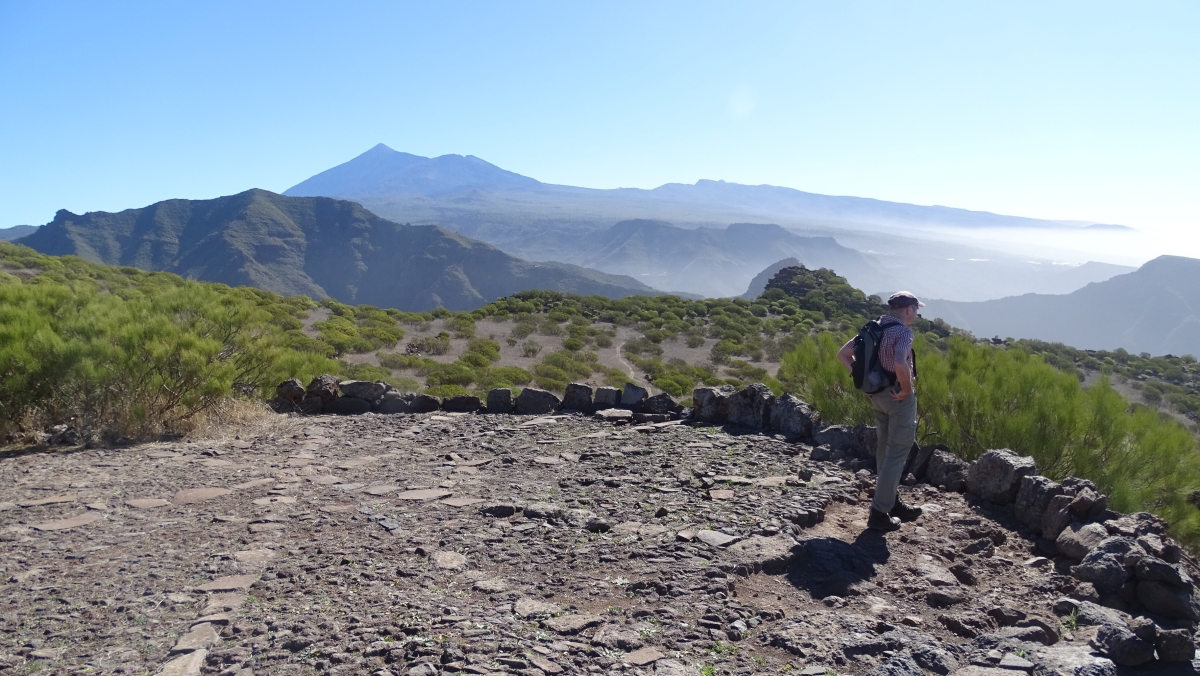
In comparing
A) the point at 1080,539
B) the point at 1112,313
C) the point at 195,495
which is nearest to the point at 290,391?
the point at 195,495

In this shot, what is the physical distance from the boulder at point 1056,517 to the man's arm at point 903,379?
4.47 feet

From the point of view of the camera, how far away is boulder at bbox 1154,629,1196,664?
3346 millimetres

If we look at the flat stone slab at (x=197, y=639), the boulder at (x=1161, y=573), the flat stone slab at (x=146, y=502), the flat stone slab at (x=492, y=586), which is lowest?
the flat stone slab at (x=146, y=502)

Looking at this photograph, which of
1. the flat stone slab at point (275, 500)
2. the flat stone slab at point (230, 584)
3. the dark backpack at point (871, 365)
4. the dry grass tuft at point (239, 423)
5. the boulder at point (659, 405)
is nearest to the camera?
the flat stone slab at point (230, 584)

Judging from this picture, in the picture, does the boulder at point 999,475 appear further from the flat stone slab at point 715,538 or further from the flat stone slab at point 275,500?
the flat stone slab at point 275,500

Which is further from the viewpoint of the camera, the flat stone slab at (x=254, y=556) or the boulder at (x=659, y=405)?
the boulder at (x=659, y=405)

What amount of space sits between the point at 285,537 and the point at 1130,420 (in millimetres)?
8115

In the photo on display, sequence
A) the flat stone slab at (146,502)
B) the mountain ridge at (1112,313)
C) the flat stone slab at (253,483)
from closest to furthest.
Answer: the flat stone slab at (146,502), the flat stone slab at (253,483), the mountain ridge at (1112,313)

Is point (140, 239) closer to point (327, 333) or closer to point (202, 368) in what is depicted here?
point (327, 333)

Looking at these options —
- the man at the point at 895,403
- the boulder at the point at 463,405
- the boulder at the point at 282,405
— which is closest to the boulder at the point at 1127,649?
the man at the point at 895,403

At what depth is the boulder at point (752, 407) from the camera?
8.87 metres

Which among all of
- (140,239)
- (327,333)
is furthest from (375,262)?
(327,333)

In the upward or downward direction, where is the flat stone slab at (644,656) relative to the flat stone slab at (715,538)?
upward

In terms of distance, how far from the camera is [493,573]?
4574 mm
